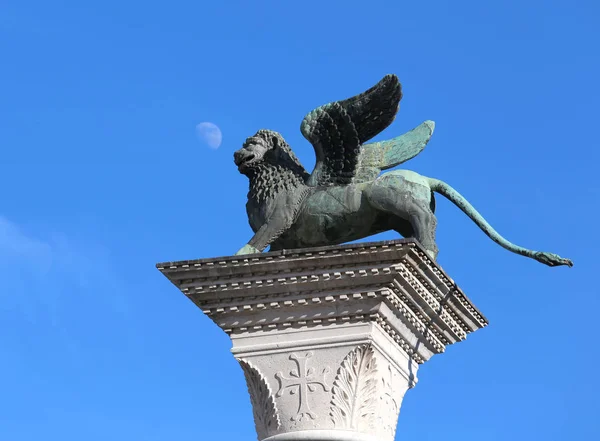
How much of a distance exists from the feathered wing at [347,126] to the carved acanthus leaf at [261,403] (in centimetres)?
218

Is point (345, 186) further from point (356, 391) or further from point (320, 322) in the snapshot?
point (356, 391)

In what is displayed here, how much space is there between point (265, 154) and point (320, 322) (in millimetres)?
2214

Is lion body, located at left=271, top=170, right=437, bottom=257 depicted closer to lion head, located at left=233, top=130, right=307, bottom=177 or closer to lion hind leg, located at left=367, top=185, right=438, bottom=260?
lion hind leg, located at left=367, top=185, right=438, bottom=260

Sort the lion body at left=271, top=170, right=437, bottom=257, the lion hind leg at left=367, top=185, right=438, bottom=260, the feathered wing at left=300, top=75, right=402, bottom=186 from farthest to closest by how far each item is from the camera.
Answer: the feathered wing at left=300, top=75, right=402, bottom=186, the lion body at left=271, top=170, right=437, bottom=257, the lion hind leg at left=367, top=185, right=438, bottom=260

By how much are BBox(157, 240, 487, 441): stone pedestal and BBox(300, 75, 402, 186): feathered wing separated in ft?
5.10

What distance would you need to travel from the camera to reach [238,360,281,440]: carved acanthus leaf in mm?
12453

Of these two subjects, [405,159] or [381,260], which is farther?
[405,159]

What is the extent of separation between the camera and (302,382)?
1241 centimetres

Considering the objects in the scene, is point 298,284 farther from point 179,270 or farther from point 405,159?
point 405,159

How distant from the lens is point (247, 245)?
1327 cm

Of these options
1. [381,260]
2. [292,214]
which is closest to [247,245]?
[292,214]

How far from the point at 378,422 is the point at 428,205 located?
2220mm

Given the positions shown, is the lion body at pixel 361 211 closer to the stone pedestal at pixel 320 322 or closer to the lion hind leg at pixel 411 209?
the lion hind leg at pixel 411 209

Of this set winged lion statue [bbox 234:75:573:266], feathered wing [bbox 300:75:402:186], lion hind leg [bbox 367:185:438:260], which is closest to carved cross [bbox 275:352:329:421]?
winged lion statue [bbox 234:75:573:266]
